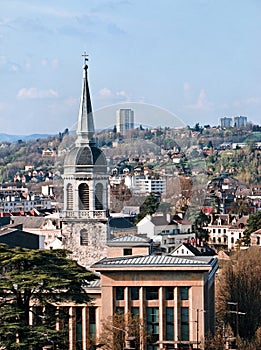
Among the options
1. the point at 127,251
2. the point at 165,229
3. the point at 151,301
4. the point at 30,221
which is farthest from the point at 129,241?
the point at 30,221

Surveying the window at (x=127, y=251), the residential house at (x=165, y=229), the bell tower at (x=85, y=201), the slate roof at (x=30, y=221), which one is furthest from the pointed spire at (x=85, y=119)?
the slate roof at (x=30, y=221)

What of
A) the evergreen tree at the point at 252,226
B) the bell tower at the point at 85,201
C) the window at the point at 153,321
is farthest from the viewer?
the evergreen tree at the point at 252,226

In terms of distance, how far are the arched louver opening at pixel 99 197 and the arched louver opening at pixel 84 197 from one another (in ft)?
1.05

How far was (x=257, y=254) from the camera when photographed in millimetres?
→ 60219

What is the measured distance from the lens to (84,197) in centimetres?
4359

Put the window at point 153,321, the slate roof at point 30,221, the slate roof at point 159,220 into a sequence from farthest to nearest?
the slate roof at point 30,221 → the slate roof at point 159,220 → the window at point 153,321

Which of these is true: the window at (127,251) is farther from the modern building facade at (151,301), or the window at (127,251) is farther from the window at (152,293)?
the window at (152,293)

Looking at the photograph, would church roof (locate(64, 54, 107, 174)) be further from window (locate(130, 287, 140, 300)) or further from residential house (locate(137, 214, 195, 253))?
residential house (locate(137, 214, 195, 253))

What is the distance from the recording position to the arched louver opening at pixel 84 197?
43438 millimetres

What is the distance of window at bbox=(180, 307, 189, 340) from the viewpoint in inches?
1526

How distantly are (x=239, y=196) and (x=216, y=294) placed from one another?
107470 mm

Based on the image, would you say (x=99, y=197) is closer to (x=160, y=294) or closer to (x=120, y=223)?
(x=160, y=294)

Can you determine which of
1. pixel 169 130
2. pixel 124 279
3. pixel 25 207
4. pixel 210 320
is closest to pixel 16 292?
pixel 124 279

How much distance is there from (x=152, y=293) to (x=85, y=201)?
5908 millimetres
